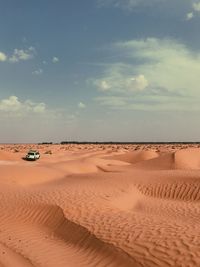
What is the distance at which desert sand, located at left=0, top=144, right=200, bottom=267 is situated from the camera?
9.98 meters

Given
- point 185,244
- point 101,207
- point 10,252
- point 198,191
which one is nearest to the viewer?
point 185,244

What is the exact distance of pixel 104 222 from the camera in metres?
13.0

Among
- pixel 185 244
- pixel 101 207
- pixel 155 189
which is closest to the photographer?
pixel 185 244

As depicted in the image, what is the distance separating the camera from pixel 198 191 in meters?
20.3

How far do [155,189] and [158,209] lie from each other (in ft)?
16.8

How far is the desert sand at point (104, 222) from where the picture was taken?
9.98 metres

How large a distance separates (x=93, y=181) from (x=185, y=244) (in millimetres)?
12516

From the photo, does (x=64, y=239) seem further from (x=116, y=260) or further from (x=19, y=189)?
(x=19, y=189)

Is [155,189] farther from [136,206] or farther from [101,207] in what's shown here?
[101,207]

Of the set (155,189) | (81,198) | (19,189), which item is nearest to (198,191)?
(155,189)

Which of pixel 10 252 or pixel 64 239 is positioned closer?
pixel 10 252

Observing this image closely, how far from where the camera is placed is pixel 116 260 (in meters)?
9.92

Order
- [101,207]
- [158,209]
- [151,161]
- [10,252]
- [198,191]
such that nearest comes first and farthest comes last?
[10,252]
[101,207]
[158,209]
[198,191]
[151,161]

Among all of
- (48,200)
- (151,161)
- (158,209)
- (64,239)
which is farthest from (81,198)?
(151,161)
